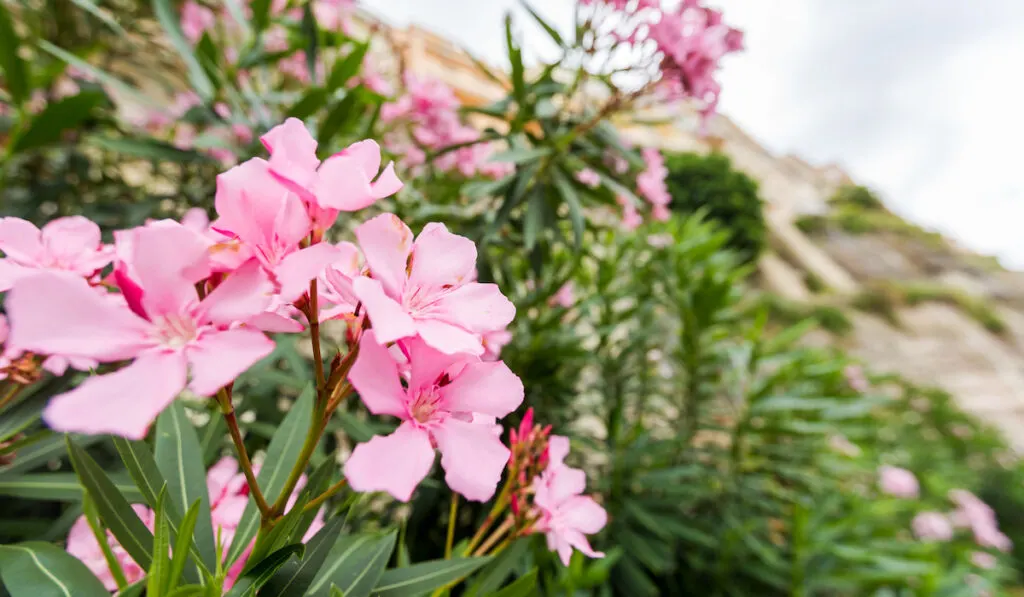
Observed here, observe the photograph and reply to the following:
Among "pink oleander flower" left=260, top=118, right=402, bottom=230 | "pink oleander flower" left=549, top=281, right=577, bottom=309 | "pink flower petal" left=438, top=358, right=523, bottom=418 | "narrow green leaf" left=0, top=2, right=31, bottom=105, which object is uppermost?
"pink oleander flower" left=549, top=281, right=577, bottom=309

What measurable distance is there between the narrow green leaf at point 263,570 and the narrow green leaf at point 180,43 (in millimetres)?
871

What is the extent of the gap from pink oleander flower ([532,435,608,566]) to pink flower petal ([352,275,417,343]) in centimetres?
21

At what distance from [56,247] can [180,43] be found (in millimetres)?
747

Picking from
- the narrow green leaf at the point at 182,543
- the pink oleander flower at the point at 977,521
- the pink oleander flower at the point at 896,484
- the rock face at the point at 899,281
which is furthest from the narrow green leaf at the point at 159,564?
the pink oleander flower at the point at 977,521

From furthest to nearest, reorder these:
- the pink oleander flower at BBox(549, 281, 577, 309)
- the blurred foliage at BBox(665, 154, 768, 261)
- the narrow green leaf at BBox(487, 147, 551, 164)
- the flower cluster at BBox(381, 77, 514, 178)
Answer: the blurred foliage at BBox(665, 154, 768, 261) → the flower cluster at BBox(381, 77, 514, 178) → the pink oleander flower at BBox(549, 281, 577, 309) → the narrow green leaf at BBox(487, 147, 551, 164)

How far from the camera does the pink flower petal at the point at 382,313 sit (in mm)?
201

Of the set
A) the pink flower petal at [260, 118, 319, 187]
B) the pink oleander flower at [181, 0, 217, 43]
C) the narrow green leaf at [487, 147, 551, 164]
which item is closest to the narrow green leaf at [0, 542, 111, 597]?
the pink flower petal at [260, 118, 319, 187]

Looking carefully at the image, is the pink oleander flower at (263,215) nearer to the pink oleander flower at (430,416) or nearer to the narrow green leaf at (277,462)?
the pink oleander flower at (430,416)

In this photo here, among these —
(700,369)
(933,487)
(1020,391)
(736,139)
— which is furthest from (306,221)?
(736,139)

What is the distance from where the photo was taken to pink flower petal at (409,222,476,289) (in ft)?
0.87

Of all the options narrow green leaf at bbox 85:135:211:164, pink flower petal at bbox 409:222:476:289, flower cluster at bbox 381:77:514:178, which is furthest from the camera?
flower cluster at bbox 381:77:514:178

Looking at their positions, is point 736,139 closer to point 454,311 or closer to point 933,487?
point 933,487

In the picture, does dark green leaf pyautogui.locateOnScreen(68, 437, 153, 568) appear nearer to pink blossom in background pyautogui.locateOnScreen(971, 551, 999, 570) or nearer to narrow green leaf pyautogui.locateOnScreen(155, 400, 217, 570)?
narrow green leaf pyautogui.locateOnScreen(155, 400, 217, 570)

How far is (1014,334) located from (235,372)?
10.4 meters
